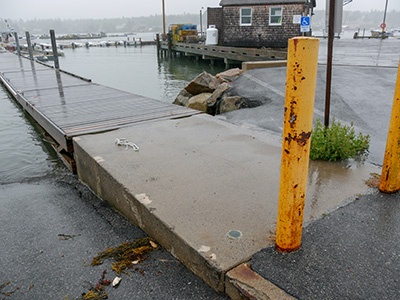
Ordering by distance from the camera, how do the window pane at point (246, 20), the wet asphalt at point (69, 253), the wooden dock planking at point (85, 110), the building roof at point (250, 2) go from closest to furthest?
the wet asphalt at point (69, 253), the wooden dock planking at point (85, 110), the building roof at point (250, 2), the window pane at point (246, 20)

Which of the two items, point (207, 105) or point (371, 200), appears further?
point (207, 105)

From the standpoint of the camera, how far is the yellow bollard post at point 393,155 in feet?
9.60

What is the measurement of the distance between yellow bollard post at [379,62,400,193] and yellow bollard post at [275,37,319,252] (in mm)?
1284

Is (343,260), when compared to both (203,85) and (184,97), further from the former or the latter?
(184,97)

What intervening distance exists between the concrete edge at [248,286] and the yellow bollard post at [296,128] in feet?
1.18

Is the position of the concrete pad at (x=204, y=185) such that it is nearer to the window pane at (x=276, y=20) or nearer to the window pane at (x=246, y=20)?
the window pane at (x=276, y=20)

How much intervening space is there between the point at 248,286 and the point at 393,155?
1.96 m

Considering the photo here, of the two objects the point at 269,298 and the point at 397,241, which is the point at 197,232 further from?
the point at 397,241

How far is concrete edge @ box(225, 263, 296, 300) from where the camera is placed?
200 centimetres

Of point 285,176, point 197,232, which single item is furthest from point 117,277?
point 285,176

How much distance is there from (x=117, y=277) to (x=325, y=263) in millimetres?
1578

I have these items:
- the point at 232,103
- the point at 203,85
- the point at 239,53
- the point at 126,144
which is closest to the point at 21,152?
the point at 126,144

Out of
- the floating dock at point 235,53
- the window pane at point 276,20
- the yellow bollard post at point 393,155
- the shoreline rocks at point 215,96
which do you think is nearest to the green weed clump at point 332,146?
the yellow bollard post at point 393,155

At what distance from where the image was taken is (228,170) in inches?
148
